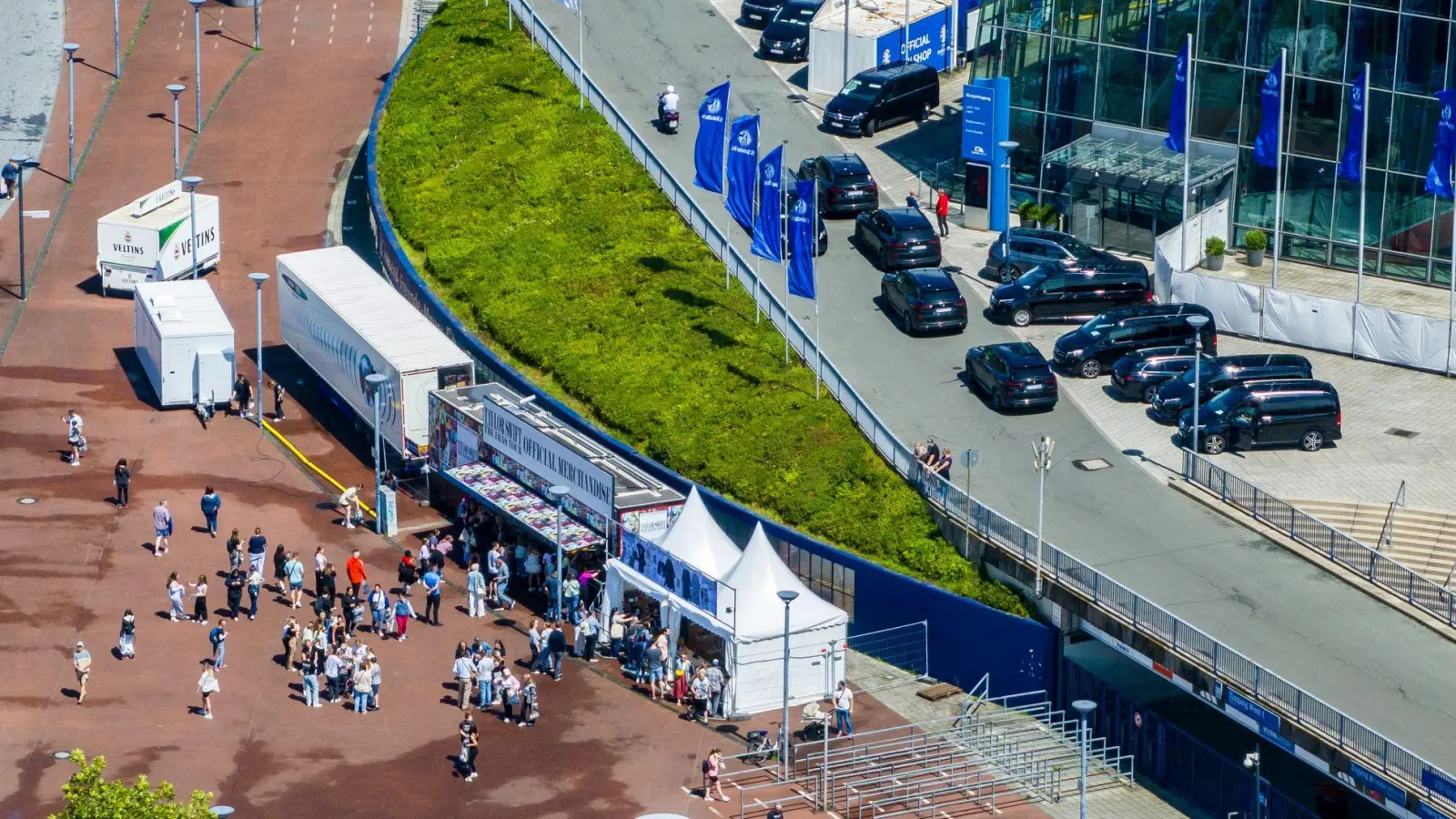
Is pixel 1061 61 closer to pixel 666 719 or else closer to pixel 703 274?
pixel 703 274

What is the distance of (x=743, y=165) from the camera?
62688mm

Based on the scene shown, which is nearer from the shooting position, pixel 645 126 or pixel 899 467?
pixel 899 467

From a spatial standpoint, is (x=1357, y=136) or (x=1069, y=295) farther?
(x=1069, y=295)

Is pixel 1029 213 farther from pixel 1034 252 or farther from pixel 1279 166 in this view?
pixel 1279 166

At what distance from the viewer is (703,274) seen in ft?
221

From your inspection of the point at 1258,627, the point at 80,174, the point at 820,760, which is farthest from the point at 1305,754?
the point at 80,174

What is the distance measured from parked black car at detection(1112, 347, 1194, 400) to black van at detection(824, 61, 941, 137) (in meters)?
19.3

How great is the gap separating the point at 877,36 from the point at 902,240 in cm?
1448

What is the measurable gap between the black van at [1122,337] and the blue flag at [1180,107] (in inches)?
222

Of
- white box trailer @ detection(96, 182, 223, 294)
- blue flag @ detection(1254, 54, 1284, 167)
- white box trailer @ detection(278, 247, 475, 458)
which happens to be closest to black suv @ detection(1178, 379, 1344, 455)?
blue flag @ detection(1254, 54, 1284, 167)

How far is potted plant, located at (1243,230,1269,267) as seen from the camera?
217ft

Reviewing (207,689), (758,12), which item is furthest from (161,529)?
(758,12)

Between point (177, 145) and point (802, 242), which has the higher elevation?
point (802, 242)

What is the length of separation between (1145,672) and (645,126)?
108 ft
